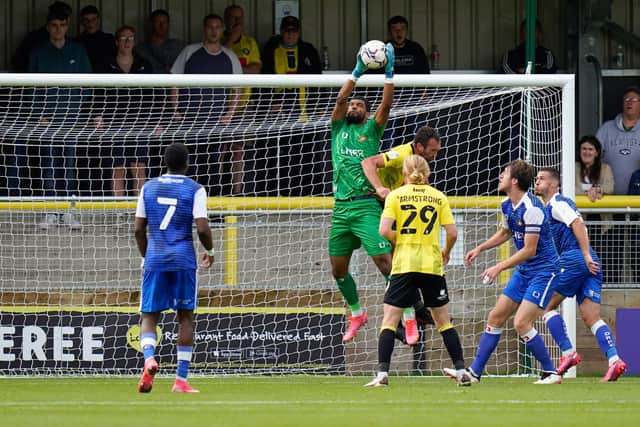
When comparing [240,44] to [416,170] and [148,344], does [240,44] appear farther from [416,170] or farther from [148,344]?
[148,344]

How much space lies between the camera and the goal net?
541 inches

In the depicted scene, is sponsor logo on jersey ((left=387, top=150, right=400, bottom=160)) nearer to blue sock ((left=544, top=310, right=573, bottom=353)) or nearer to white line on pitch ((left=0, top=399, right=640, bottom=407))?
blue sock ((left=544, top=310, right=573, bottom=353))

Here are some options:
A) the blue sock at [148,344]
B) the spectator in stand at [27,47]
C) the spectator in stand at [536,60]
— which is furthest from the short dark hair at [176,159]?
the spectator in stand at [536,60]

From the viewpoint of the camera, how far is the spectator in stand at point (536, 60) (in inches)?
650

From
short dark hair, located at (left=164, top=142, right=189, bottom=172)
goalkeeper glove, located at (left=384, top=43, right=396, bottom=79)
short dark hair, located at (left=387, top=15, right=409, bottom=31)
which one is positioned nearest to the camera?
short dark hair, located at (left=164, top=142, right=189, bottom=172)

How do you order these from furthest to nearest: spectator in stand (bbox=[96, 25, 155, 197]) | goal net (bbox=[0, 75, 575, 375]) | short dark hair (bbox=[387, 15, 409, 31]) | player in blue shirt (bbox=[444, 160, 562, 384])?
short dark hair (bbox=[387, 15, 409, 31]), spectator in stand (bbox=[96, 25, 155, 197]), goal net (bbox=[0, 75, 575, 375]), player in blue shirt (bbox=[444, 160, 562, 384])

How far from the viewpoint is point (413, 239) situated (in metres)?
10.4

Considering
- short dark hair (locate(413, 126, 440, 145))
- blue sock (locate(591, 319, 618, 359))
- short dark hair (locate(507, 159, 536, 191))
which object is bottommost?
blue sock (locate(591, 319, 618, 359))

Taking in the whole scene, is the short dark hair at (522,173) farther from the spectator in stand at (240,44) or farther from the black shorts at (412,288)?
the spectator in stand at (240,44)

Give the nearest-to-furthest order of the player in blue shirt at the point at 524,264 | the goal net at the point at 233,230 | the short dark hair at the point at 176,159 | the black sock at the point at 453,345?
the short dark hair at the point at 176,159 < the black sock at the point at 453,345 < the player in blue shirt at the point at 524,264 < the goal net at the point at 233,230

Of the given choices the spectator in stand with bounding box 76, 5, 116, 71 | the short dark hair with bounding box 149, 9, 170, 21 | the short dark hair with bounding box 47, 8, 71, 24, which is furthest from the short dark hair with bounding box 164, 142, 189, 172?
the short dark hair with bounding box 149, 9, 170, 21

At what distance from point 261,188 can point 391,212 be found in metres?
4.79

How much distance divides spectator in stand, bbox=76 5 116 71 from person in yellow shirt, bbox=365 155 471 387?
6082 millimetres

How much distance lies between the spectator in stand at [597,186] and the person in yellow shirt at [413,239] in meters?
4.29
